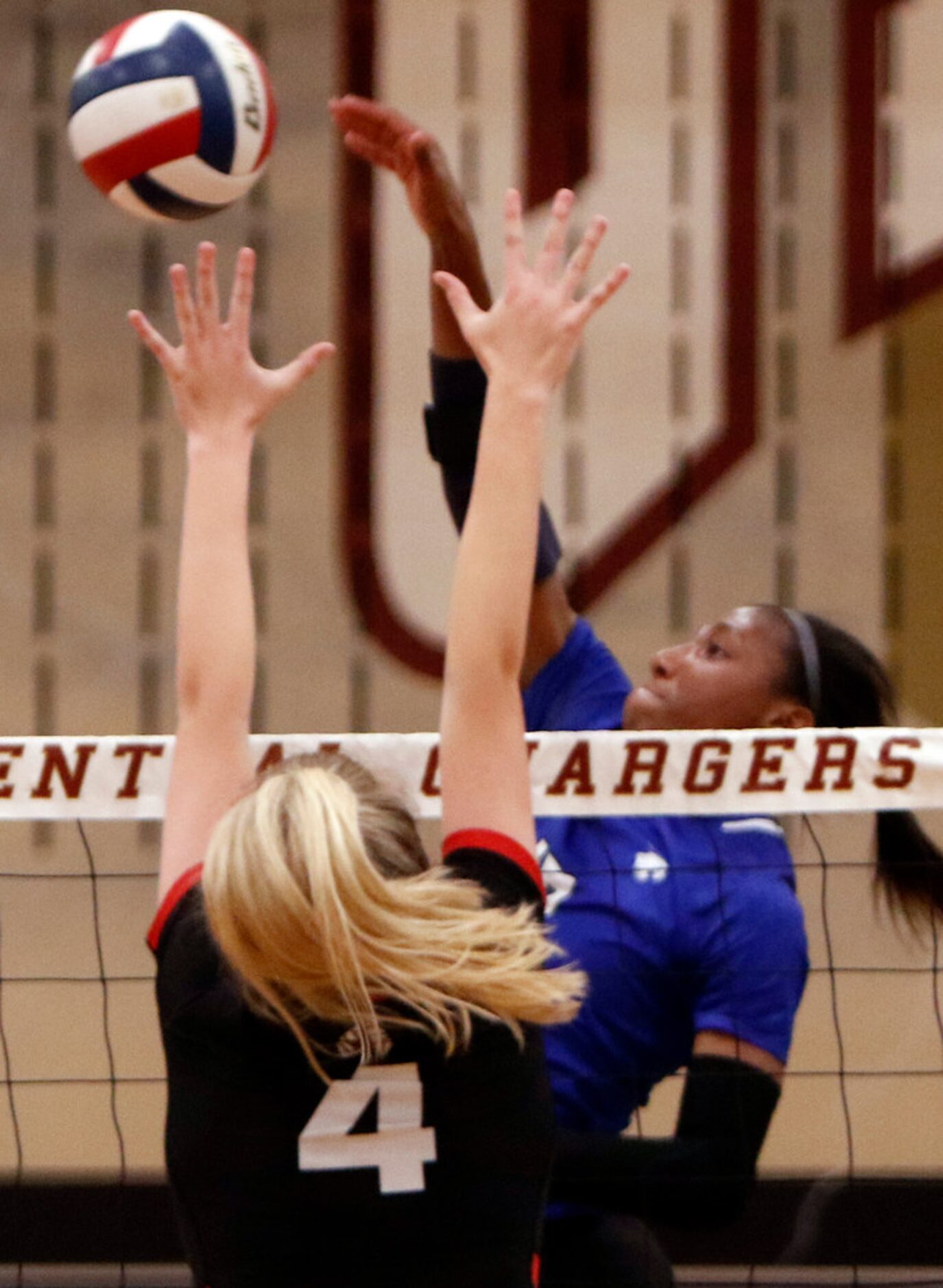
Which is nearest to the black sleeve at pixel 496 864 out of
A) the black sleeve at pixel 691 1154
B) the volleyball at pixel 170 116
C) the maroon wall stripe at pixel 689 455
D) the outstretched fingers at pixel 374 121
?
the black sleeve at pixel 691 1154

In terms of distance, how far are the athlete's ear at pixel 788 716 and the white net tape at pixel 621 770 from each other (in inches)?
5.9

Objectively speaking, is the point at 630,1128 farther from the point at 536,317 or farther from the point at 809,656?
the point at 536,317

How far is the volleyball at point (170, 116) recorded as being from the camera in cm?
293

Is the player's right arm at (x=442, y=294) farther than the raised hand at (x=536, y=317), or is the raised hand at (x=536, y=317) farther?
the player's right arm at (x=442, y=294)

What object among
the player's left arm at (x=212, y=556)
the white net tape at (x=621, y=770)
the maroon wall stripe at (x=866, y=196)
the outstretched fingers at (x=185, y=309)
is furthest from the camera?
the maroon wall stripe at (x=866, y=196)

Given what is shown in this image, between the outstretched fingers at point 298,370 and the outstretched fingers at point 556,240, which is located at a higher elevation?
the outstretched fingers at point 556,240

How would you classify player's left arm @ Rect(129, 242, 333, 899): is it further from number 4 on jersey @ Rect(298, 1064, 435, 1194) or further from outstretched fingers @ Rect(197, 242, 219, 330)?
number 4 on jersey @ Rect(298, 1064, 435, 1194)

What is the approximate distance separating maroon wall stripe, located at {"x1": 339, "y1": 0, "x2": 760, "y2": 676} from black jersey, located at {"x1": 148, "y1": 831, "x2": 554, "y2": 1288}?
15.1 feet

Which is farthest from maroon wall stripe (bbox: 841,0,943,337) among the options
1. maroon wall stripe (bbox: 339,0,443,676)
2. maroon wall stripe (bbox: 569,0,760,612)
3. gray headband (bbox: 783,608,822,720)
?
gray headband (bbox: 783,608,822,720)

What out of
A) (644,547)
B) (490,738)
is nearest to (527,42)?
(644,547)

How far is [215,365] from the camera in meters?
1.83

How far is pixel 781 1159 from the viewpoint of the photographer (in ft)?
17.8

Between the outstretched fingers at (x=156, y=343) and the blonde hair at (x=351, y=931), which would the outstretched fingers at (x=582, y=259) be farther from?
the blonde hair at (x=351, y=931)

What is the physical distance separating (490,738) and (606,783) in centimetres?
105
